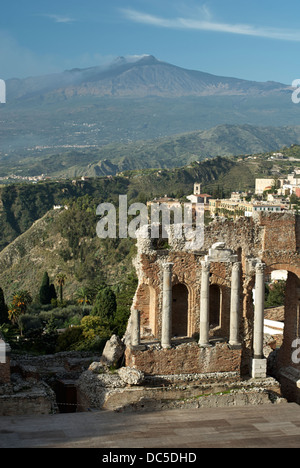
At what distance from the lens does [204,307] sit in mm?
20906

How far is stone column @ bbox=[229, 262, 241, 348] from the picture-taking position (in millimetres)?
21266

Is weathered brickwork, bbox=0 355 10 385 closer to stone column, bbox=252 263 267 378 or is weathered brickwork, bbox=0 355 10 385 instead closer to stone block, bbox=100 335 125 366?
stone block, bbox=100 335 125 366

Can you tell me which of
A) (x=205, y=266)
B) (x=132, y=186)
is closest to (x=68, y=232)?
(x=132, y=186)

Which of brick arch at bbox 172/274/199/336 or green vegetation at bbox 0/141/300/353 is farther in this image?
green vegetation at bbox 0/141/300/353

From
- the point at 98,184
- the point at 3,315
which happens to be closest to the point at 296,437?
the point at 3,315

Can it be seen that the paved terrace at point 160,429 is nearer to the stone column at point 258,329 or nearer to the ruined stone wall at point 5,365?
the ruined stone wall at point 5,365

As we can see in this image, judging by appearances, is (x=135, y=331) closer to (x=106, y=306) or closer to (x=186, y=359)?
(x=186, y=359)

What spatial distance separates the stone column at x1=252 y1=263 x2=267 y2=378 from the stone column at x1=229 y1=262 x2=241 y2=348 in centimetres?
61

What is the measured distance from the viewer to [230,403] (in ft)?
64.8

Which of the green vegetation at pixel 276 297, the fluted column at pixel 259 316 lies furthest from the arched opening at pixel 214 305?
the green vegetation at pixel 276 297

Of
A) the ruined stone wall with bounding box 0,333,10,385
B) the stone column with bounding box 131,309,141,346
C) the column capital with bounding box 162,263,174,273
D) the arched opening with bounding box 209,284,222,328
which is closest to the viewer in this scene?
the ruined stone wall with bounding box 0,333,10,385

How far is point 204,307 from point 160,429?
5.23 meters

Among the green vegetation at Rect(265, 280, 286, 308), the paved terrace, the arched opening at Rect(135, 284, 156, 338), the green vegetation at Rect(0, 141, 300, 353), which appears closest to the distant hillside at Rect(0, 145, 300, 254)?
the green vegetation at Rect(0, 141, 300, 353)

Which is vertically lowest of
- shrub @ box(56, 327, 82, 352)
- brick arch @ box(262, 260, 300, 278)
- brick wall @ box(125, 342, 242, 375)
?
shrub @ box(56, 327, 82, 352)
